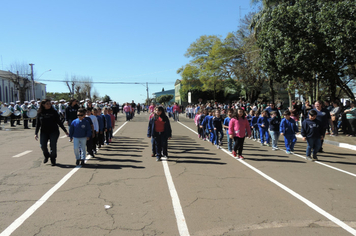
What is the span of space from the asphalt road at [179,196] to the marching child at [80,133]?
0.46 metres

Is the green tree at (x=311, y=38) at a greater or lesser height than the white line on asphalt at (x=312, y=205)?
greater

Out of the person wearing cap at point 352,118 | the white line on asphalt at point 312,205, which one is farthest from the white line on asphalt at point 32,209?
the person wearing cap at point 352,118

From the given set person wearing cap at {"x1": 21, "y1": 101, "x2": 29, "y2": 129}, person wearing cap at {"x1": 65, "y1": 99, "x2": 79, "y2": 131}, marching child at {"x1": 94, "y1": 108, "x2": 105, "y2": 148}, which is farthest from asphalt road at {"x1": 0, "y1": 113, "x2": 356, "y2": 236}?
person wearing cap at {"x1": 21, "y1": 101, "x2": 29, "y2": 129}

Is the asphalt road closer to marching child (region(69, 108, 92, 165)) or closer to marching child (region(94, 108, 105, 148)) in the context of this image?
marching child (region(69, 108, 92, 165))

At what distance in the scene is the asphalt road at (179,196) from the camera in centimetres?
397

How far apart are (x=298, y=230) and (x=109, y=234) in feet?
7.98

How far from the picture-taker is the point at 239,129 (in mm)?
8898

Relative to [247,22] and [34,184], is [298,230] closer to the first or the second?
[34,184]

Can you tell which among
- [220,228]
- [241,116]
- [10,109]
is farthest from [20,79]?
[220,228]

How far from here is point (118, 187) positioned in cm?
583

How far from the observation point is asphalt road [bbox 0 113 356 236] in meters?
3.97

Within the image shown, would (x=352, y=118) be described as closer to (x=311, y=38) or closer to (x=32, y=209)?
(x=311, y=38)

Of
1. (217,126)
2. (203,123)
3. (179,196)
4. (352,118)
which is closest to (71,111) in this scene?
(203,123)

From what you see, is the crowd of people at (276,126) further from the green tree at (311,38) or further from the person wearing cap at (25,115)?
the person wearing cap at (25,115)
